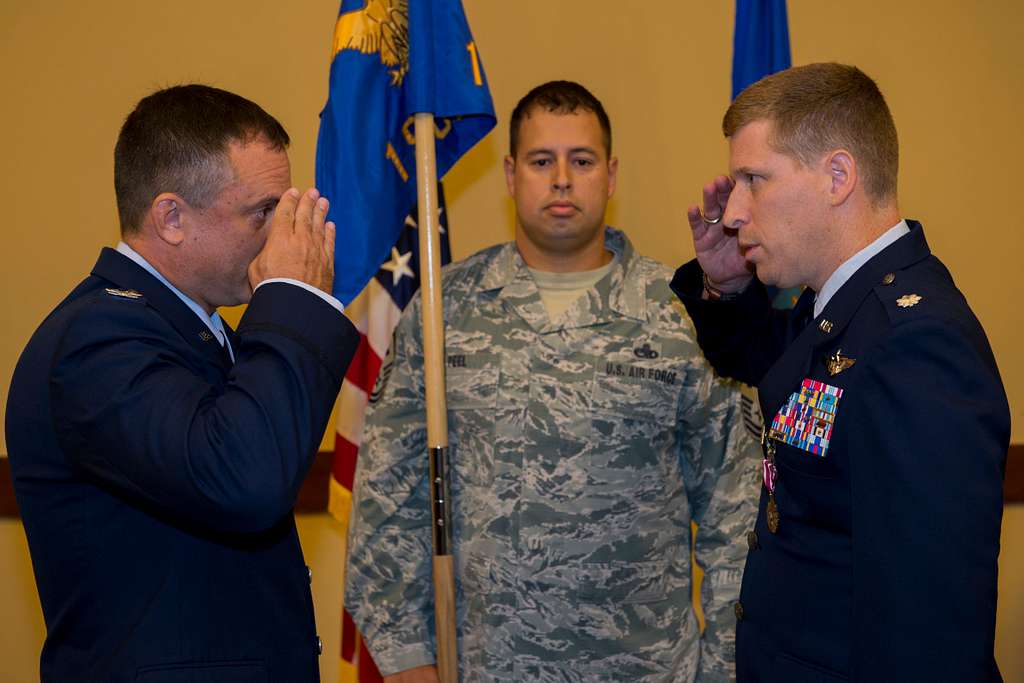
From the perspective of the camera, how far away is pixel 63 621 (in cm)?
133

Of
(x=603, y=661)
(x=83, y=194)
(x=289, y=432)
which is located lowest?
(x=603, y=661)

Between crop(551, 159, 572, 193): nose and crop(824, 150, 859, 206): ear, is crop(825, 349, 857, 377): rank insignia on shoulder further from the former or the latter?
crop(551, 159, 572, 193): nose

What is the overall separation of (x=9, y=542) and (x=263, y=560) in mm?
2338

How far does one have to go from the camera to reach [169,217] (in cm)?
149

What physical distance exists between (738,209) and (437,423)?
0.86 meters

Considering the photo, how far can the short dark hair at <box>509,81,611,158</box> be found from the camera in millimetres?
2422

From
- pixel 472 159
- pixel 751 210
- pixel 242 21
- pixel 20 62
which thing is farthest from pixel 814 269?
pixel 20 62

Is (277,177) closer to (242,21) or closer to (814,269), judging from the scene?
(814,269)

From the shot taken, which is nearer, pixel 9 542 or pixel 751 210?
pixel 751 210

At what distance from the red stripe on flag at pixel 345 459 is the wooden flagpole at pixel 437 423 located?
800 millimetres

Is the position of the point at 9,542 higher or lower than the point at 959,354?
lower

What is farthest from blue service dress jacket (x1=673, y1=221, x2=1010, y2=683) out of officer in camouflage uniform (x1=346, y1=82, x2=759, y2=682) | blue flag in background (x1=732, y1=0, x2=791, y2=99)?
blue flag in background (x1=732, y1=0, x2=791, y2=99)

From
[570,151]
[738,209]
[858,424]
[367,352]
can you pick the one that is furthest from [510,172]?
[858,424]

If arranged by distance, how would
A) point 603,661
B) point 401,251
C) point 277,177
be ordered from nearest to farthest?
point 277,177 → point 603,661 → point 401,251
